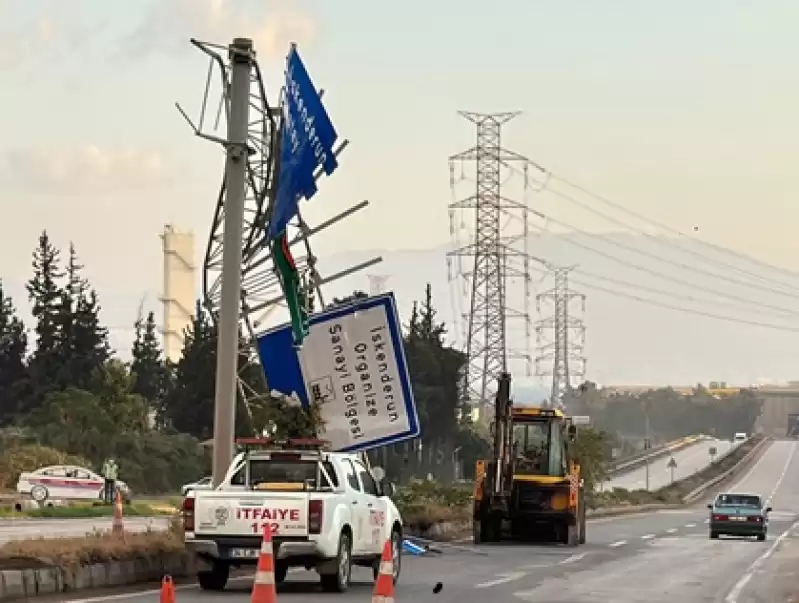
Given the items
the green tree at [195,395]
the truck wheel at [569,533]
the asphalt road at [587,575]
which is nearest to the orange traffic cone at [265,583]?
the asphalt road at [587,575]

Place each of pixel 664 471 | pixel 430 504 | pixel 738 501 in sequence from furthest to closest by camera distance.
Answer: pixel 664 471
pixel 738 501
pixel 430 504

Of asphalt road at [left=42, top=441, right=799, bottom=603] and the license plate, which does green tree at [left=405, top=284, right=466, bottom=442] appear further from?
the license plate

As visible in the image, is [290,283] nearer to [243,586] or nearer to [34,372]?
[243,586]

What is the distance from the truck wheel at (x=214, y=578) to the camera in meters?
20.8

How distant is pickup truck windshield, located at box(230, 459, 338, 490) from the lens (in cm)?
2097

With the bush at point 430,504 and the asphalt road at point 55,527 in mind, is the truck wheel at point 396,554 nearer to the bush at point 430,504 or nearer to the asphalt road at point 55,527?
the asphalt road at point 55,527

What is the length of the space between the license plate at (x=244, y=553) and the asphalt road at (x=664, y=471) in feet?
313

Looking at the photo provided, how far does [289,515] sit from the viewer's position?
19.9m

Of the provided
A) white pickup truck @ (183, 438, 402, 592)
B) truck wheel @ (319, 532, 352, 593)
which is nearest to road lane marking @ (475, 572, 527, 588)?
white pickup truck @ (183, 438, 402, 592)

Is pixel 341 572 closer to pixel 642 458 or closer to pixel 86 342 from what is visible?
pixel 86 342

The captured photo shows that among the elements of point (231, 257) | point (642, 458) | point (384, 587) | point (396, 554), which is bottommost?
point (396, 554)

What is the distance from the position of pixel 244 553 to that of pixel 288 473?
157 centimetres

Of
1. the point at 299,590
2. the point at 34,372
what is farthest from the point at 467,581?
the point at 34,372

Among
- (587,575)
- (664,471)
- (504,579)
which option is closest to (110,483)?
(587,575)
